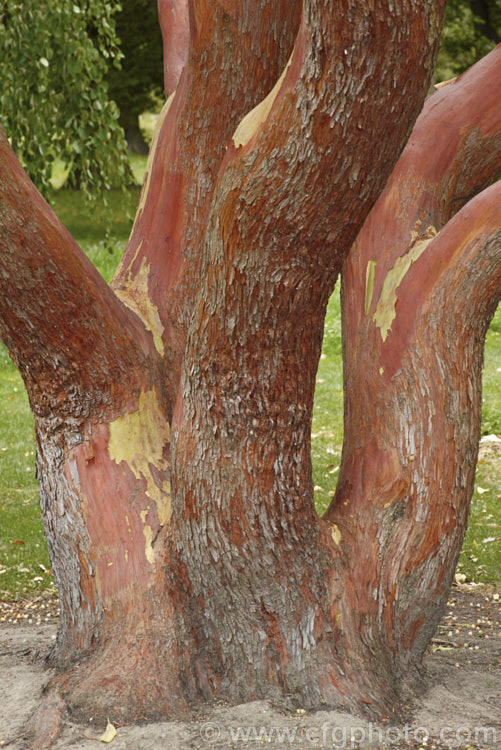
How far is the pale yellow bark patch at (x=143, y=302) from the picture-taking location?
3.21m

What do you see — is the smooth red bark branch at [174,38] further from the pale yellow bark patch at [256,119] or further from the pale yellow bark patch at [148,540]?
the pale yellow bark patch at [148,540]

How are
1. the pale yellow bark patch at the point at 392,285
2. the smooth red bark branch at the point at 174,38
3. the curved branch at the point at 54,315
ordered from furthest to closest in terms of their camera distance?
the smooth red bark branch at the point at 174,38
the pale yellow bark patch at the point at 392,285
the curved branch at the point at 54,315

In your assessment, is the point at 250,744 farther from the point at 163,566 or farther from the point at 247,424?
the point at 247,424

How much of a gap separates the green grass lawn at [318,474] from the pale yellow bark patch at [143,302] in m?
2.03

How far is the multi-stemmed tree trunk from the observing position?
2.49 metres

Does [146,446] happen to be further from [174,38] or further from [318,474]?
[318,474]

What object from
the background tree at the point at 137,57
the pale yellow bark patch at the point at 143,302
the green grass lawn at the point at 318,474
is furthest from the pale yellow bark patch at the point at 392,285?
the background tree at the point at 137,57

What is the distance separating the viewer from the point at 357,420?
3.14 m

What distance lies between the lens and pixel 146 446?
305 cm

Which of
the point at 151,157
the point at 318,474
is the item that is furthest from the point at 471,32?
the point at 151,157

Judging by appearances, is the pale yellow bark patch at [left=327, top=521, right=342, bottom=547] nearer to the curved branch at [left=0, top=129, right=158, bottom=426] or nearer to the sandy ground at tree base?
the sandy ground at tree base

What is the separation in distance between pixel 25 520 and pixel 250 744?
130 inches

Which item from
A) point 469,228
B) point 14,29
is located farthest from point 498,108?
point 14,29

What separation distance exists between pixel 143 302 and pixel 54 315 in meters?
0.60
